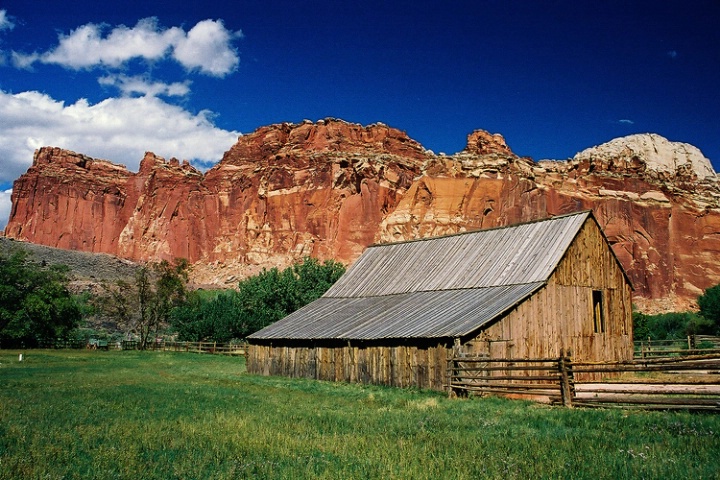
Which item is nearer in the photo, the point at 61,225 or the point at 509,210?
the point at 509,210

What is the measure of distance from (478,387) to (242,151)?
13642cm

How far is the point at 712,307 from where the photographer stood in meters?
61.5

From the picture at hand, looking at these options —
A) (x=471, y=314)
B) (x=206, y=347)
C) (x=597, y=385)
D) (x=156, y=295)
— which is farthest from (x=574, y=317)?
(x=156, y=295)

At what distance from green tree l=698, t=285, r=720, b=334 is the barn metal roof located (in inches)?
1538

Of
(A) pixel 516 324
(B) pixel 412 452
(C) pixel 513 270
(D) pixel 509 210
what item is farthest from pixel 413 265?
(D) pixel 509 210

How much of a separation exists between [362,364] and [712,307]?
2006 inches

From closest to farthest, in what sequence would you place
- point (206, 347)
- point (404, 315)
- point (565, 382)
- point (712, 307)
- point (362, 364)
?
point (565, 382) → point (362, 364) → point (404, 315) → point (206, 347) → point (712, 307)

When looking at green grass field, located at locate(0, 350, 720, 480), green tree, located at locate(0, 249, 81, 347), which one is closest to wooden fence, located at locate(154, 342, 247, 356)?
green tree, located at locate(0, 249, 81, 347)

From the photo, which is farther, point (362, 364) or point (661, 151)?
point (661, 151)

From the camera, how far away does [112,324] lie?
86688 mm

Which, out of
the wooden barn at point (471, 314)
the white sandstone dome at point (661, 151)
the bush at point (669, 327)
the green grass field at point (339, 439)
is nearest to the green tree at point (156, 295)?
the wooden barn at point (471, 314)

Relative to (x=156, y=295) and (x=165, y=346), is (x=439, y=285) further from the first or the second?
(x=156, y=295)

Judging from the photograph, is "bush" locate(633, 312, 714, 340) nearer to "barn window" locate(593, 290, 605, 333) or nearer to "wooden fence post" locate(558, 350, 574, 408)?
"barn window" locate(593, 290, 605, 333)

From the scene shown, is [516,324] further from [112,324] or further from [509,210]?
[509,210]
